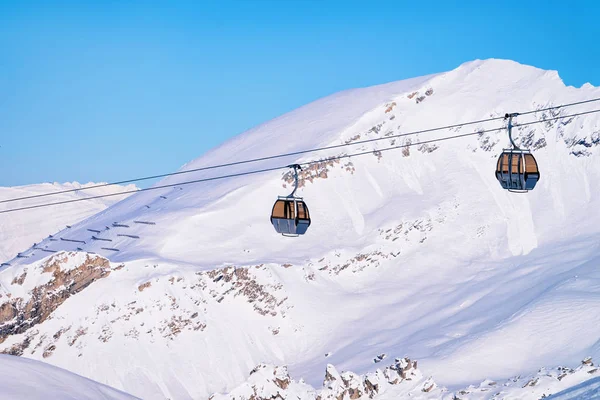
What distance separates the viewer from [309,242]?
9762 centimetres

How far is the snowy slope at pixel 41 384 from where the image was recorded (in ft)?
62.7

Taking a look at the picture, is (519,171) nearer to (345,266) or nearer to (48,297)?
(345,266)

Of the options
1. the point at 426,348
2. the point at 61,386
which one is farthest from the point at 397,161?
the point at 61,386

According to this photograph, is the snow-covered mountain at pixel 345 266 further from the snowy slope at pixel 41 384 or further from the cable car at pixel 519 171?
the snowy slope at pixel 41 384

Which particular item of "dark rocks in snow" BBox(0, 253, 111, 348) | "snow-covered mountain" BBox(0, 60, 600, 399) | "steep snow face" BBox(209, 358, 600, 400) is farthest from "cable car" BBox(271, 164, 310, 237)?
"dark rocks in snow" BBox(0, 253, 111, 348)

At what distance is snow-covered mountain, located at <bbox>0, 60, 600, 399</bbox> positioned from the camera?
7375 centimetres

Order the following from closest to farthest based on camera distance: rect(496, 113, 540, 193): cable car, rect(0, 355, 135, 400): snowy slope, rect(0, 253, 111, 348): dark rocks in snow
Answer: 1. rect(0, 355, 135, 400): snowy slope
2. rect(496, 113, 540, 193): cable car
3. rect(0, 253, 111, 348): dark rocks in snow

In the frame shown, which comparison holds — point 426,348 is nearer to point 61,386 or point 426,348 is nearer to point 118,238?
point 118,238

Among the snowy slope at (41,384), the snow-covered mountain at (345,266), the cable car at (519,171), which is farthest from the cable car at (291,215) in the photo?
the snow-covered mountain at (345,266)

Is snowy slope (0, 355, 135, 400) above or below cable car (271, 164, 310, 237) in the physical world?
below

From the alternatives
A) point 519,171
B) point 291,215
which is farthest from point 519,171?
point 291,215

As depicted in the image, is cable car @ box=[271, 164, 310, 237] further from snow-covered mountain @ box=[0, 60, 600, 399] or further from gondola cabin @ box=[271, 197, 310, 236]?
snow-covered mountain @ box=[0, 60, 600, 399]

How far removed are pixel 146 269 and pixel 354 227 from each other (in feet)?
82.2

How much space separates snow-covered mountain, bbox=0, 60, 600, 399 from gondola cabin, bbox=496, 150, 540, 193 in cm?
3052
